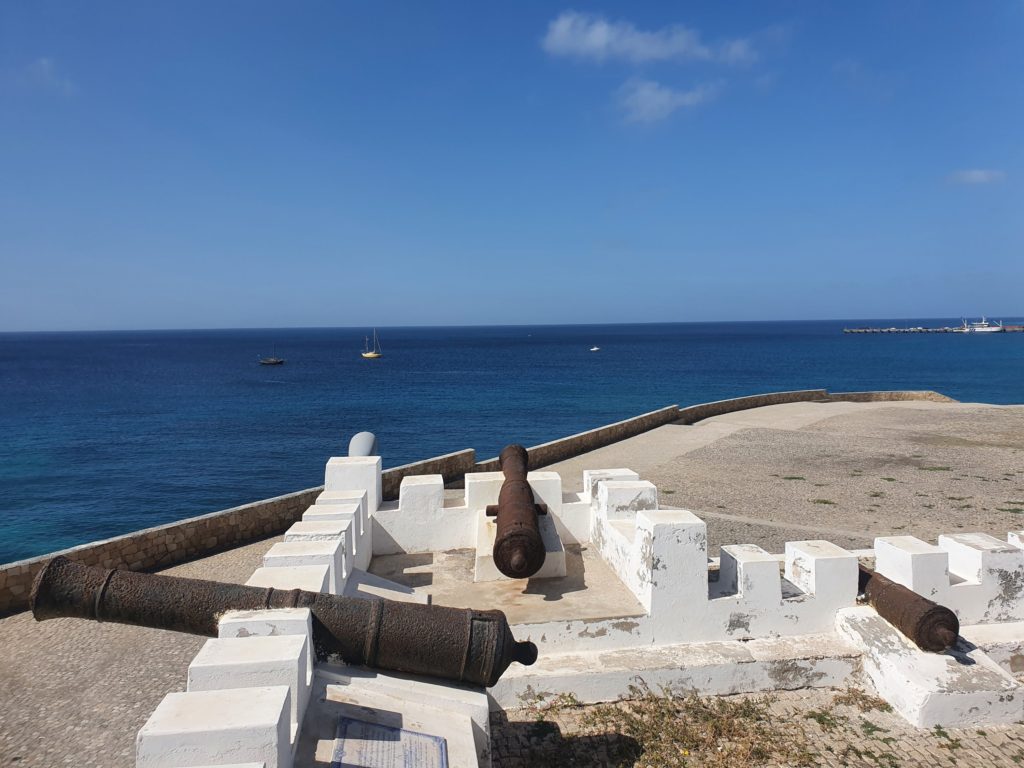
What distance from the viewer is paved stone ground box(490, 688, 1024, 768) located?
5062 millimetres

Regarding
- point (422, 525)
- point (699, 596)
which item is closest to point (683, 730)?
point (699, 596)

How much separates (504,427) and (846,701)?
3432cm

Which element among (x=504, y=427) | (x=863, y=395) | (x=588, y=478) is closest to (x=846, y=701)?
(x=588, y=478)

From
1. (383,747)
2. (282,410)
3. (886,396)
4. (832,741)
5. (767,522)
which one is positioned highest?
(383,747)

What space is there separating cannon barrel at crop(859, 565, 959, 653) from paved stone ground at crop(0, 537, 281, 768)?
6415mm

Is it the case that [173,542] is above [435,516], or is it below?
below

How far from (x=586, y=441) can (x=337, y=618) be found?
15.9 metres

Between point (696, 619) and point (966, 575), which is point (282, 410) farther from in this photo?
point (966, 575)

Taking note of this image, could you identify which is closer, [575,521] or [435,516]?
[435,516]

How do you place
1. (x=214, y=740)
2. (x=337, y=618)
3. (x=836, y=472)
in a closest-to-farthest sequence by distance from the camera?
(x=214, y=740)
(x=337, y=618)
(x=836, y=472)

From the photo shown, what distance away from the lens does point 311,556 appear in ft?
17.3

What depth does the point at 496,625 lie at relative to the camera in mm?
3936

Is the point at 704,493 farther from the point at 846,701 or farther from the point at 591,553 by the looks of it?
the point at 846,701

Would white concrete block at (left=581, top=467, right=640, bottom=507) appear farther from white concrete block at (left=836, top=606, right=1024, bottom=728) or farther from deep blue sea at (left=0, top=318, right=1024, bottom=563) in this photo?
deep blue sea at (left=0, top=318, right=1024, bottom=563)
